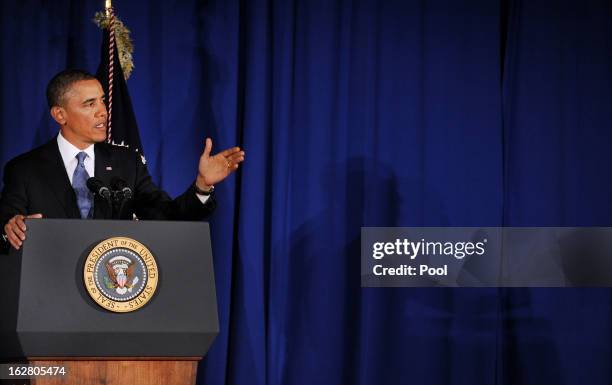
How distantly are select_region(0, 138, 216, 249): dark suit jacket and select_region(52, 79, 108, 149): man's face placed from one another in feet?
0.26

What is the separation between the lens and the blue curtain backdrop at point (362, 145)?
4004 mm

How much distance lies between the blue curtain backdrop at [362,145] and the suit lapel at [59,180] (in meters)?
0.91

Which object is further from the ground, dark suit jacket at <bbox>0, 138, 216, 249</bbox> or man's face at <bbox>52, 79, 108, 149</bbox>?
man's face at <bbox>52, 79, 108, 149</bbox>

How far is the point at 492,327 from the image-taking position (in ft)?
13.8

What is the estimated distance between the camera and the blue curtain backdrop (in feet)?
13.1

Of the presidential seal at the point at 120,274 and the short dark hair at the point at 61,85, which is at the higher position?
the short dark hair at the point at 61,85

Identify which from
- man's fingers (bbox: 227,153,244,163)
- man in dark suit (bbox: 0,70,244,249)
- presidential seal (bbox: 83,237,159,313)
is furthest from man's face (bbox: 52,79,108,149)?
presidential seal (bbox: 83,237,159,313)

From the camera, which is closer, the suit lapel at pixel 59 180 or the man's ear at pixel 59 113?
the suit lapel at pixel 59 180

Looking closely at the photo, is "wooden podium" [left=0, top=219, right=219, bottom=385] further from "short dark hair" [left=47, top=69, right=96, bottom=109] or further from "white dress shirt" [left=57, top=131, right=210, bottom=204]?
"short dark hair" [left=47, top=69, right=96, bottom=109]

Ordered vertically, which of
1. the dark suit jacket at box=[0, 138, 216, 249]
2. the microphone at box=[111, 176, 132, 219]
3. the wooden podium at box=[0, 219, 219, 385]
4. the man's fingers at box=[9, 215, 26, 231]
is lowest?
the wooden podium at box=[0, 219, 219, 385]

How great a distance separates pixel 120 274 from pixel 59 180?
0.87 m

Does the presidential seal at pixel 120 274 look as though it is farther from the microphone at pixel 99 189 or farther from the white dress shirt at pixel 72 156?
the white dress shirt at pixel 72 156

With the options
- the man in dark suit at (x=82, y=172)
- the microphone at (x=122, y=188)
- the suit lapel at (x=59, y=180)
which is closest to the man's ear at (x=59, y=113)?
the man in dark suit at (x=82, y=172)

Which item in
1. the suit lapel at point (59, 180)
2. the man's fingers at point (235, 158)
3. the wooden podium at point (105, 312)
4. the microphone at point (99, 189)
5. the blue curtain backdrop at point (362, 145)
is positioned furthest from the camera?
the blue curtain backdrop at point (362, 145)
